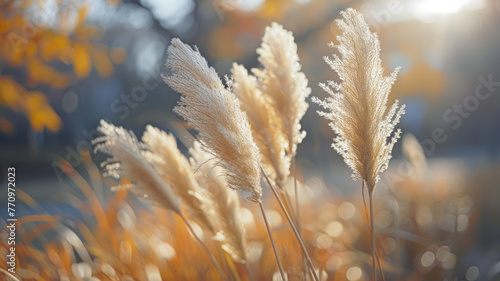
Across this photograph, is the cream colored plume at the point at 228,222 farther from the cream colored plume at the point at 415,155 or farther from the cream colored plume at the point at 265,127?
the cream colored plume at the point at 415,155

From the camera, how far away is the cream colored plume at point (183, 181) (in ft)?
4.26

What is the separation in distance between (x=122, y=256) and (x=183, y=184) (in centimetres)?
74

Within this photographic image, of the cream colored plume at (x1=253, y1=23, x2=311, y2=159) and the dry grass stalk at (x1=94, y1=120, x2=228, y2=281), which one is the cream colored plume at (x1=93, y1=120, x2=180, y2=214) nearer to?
the dry grass stalk at (x1=94, y1=120, x2=228, y2=281)

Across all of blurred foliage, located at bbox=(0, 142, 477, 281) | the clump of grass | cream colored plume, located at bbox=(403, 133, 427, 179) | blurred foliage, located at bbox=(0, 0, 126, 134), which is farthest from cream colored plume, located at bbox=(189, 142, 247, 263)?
blurred foliage, located at bbox=(0, 0, 126, 134)

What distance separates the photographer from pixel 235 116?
3.34 feet

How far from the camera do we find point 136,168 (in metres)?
1.27

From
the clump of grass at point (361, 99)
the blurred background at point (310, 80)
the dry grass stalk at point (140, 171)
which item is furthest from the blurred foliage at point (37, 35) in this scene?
the clump of grass at point (361, 99)

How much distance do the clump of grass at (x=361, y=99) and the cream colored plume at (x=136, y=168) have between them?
20.1 inches

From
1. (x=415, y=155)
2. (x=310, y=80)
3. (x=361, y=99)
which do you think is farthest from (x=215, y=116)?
(x=310, y=80)

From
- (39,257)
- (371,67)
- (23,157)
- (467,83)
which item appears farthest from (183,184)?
(23,157)

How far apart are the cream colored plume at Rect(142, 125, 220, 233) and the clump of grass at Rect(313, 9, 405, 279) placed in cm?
42

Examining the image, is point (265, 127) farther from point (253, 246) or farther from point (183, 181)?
point (253, 246)

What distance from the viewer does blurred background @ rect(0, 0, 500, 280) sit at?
9.98 feet

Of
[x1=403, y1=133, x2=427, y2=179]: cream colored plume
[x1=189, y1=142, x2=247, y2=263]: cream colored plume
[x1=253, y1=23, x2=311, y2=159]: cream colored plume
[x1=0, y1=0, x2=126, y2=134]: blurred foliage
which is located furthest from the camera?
[x1=0, y1=0, x2=126, y2=134]: blurred foliage
